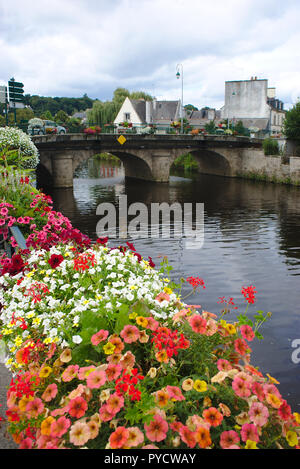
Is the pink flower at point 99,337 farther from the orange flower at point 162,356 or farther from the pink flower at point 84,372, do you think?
the orange flower at point 162,356

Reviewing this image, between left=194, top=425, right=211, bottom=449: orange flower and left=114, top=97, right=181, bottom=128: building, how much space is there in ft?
200

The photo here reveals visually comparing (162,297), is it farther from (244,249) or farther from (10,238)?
(244,249)

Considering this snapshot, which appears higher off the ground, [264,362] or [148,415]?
[148,415]

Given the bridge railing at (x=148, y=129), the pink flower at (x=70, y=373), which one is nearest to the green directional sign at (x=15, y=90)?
the bridge railing at (x=148, y=129)

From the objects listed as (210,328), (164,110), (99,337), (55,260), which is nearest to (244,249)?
(55,260)

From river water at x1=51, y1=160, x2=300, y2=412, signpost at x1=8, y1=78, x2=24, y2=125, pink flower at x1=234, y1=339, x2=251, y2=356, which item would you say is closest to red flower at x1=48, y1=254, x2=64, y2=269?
pink flower at x1=234, y1=339, x2=251, y2=356

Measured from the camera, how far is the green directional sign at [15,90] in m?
18.4

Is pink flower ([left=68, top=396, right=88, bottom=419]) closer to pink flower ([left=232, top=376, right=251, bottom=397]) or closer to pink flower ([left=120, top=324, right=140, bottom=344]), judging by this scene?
pink flower ([left=120, top=324, right=140, bottom=344])

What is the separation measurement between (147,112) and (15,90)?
5050cm

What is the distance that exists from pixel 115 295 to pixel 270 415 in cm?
159

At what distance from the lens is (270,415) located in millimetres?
2441

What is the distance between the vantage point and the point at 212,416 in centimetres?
228

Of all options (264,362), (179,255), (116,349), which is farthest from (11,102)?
(116,349)
